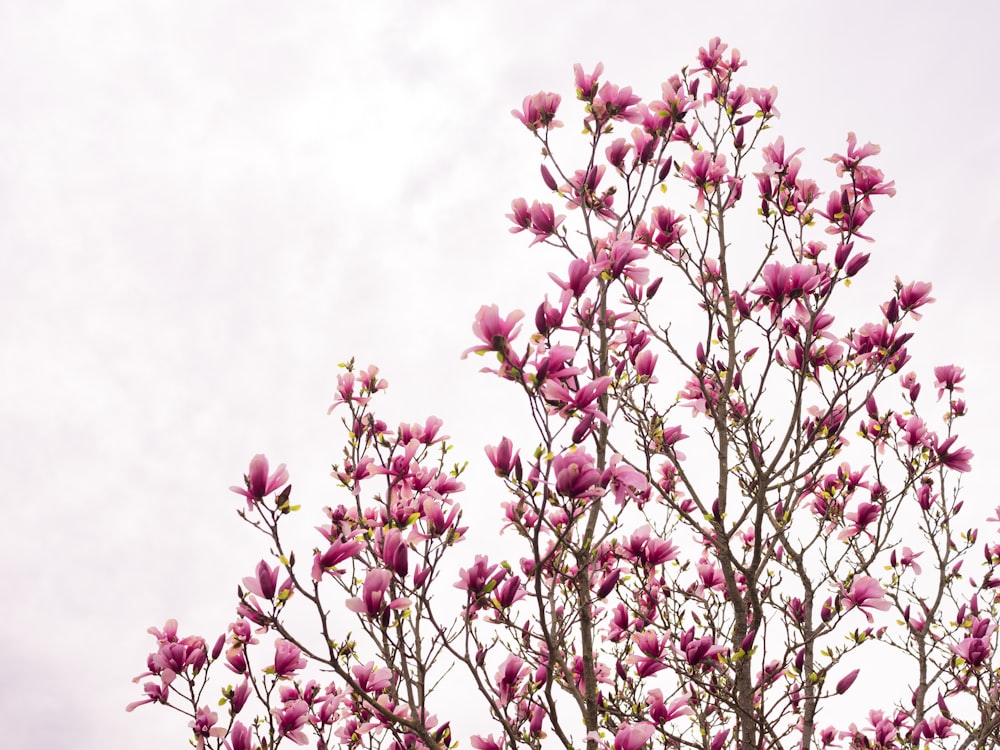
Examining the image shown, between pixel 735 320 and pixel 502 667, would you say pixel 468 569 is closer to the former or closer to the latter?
pixel 502 667

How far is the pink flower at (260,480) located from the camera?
247 centimetres

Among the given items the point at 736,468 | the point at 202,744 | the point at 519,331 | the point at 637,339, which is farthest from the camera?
the point at 736,468

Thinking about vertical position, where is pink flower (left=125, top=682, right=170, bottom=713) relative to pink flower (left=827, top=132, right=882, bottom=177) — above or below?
below

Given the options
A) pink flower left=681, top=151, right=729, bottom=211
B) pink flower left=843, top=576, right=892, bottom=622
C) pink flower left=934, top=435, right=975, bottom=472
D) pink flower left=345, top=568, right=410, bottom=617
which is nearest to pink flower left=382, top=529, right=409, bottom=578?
pink flower left=345, top=568, right=410, bottom=617

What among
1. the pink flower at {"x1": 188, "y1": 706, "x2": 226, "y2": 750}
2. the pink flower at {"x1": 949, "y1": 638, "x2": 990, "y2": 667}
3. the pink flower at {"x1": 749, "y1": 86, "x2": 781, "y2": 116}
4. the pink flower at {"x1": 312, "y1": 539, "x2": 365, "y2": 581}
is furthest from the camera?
the pink flower at {"x1": 749, "y1": 86, "x2": 781, "y2": 116}

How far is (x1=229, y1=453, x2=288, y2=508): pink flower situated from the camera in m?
2.47

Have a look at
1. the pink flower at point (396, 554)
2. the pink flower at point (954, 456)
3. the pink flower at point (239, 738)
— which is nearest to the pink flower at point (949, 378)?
the pink flower at point (954, 456)

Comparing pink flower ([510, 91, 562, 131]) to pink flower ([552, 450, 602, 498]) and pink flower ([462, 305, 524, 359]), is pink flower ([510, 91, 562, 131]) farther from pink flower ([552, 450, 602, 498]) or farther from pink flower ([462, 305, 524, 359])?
pink flower ([552, 450, 602, 498])

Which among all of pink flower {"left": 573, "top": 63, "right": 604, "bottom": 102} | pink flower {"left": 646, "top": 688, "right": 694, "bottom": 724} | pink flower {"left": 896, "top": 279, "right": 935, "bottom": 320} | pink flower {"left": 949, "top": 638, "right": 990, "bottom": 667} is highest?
pink flower {"left": 573, "top": 63, "right": 604, "bottom": 102}

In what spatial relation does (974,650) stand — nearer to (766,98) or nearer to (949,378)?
(949,378)

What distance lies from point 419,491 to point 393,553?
621 mm

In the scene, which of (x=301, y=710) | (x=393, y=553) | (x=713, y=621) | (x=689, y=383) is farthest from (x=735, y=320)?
(x=301, y=710)

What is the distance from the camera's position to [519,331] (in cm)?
235

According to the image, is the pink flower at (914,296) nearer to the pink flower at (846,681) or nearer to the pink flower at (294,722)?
the pink flower at (846,681)
